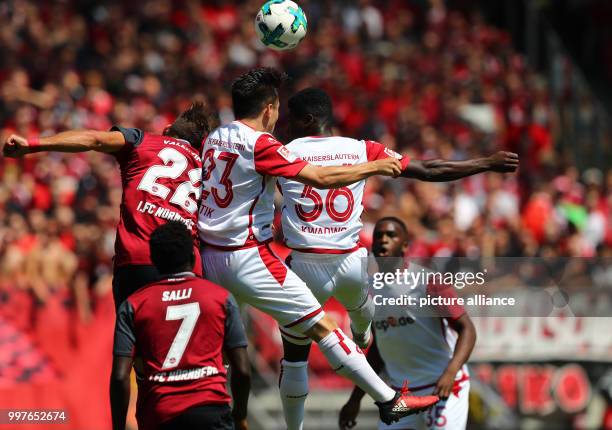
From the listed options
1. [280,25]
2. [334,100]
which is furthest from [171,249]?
[334,100]

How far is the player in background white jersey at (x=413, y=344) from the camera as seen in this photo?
32.6ft

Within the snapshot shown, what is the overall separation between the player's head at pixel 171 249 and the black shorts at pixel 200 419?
2.82 feet

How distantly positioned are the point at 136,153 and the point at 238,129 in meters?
0.77

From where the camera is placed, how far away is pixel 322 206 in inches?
355

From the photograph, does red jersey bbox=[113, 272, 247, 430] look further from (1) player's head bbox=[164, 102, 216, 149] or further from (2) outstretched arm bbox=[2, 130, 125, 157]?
(1) player's head bbox=[164, 102, 216, 149]

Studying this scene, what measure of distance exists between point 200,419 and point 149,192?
2.10 metres

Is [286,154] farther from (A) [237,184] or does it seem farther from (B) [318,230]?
(B) [318,230]

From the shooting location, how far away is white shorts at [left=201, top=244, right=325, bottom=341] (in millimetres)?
8531

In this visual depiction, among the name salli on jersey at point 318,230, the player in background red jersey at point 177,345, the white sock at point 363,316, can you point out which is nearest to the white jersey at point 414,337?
the white sock at point 363,316

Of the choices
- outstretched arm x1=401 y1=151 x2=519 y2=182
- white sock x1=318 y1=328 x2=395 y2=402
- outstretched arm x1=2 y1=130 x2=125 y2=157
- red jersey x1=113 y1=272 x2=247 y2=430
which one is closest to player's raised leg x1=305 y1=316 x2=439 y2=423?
white sock x1=318 y1=328 x2=395 y2=402

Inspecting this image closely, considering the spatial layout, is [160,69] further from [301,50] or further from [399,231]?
[399,231]

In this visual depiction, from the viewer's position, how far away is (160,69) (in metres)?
20.6

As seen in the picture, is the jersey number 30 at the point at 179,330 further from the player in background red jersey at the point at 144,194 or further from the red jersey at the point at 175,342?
the player in background red jersey at the point at 144,194

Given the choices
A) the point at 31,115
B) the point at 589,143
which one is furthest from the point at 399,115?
the point at 31,115
